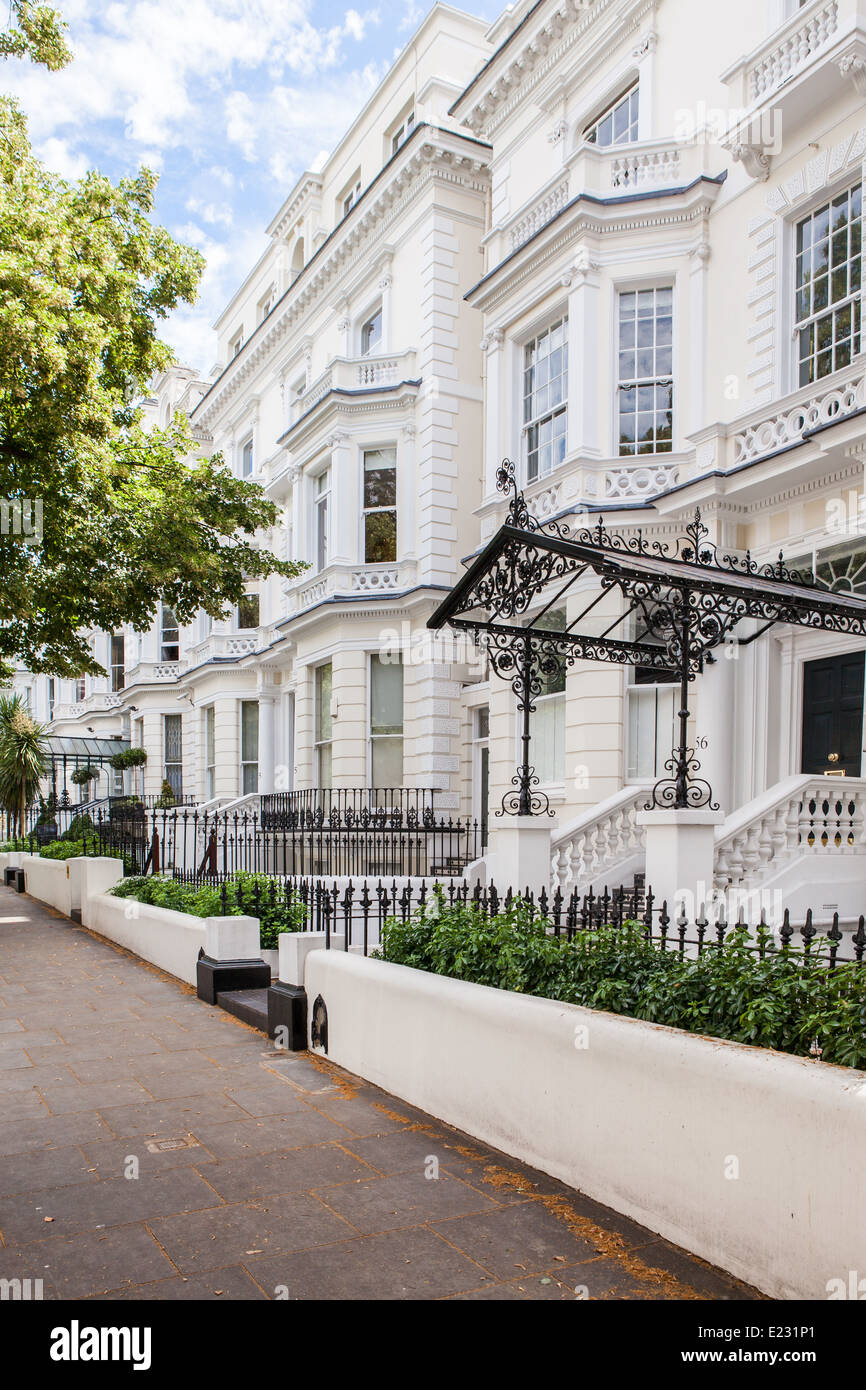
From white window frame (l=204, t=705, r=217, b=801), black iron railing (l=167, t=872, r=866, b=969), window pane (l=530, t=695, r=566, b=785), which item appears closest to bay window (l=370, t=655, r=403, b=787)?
window pane (l=530, t=695, r=566, b=785)

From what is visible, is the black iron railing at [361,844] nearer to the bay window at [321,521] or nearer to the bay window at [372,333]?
the bay window at [321,521]

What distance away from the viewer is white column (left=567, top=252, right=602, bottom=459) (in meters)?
14.0

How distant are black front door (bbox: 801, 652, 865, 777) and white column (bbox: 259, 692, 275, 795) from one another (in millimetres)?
16412

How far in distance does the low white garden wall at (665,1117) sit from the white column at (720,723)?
7103mm

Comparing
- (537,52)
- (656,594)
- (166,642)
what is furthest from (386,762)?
(166,642)

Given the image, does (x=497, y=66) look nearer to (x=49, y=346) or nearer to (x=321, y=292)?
(x=321, y=292)

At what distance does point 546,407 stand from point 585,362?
153 cm

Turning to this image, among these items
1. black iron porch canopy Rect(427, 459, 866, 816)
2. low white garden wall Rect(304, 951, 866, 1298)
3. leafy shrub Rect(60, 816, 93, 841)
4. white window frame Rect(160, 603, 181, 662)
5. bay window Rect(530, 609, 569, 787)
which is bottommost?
leafy shrub Rect(60, 816, 93, 841)

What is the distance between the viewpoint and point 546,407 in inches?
613

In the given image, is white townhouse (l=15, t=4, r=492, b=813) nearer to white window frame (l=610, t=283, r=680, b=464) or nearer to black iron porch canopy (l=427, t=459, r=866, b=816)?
white window frame (l=610, t=283, r=680, b=464)

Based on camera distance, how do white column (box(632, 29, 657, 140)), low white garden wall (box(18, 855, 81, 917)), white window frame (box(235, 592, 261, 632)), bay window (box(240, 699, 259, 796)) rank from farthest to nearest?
1. white window frame (box(235, 592, 261, 632))
2. bay window (box(240, 699, 259, 796))
3. low white garden wall (box(18, 855, 81, 917))
4. white column (box(632, 29, 657, 140))

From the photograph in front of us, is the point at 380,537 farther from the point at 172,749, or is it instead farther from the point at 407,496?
the point at 172,749

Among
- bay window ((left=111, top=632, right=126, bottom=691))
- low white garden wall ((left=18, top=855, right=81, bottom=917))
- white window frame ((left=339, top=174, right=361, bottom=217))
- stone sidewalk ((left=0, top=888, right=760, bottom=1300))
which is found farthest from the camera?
bay window ((left=111, top=632, right=126, bottom=691))

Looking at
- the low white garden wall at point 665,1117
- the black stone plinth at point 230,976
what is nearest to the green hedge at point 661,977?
the low white garden wall at point 665,1117
